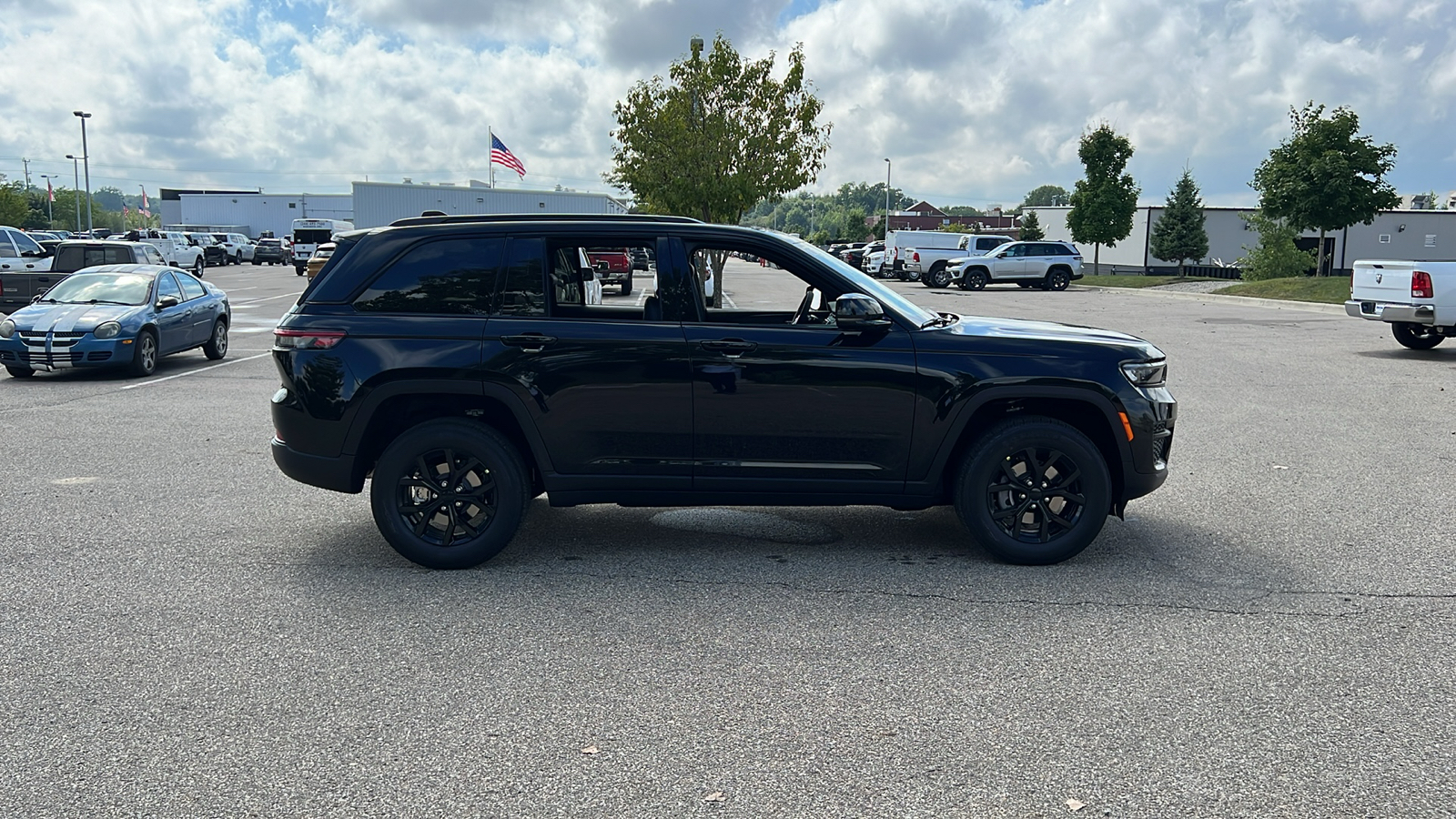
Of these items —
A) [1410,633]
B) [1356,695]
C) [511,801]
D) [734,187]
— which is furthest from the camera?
[734,187]

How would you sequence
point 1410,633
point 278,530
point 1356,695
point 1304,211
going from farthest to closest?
point 1304,211
point 278,530
point 1410,633
point 1356,695

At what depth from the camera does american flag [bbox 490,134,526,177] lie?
153 feet

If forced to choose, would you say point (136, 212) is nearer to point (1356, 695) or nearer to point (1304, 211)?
point (1304, 211)

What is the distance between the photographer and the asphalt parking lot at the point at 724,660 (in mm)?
3529

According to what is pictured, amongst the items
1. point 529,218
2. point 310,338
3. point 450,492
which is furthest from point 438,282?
point 450,492

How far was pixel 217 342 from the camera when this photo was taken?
16.2 metres

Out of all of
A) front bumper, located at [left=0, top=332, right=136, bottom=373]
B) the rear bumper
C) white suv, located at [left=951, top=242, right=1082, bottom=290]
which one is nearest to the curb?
white suv, located at [left=951, top=242, right=1082, bottom=290]

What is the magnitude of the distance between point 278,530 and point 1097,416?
460 centimetres

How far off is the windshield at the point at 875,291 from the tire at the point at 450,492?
1.89 m

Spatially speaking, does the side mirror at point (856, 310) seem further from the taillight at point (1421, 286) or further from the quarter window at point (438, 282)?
the taillight at point (1421, 286)

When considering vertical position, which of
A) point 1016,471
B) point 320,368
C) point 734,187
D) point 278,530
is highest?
point 734,187

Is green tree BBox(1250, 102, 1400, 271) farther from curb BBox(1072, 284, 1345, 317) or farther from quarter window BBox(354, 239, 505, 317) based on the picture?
quarter window BBox(354, 239, 505, 317)

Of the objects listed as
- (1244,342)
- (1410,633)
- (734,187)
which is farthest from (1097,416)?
(734,187)

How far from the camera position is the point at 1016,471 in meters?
5.91
